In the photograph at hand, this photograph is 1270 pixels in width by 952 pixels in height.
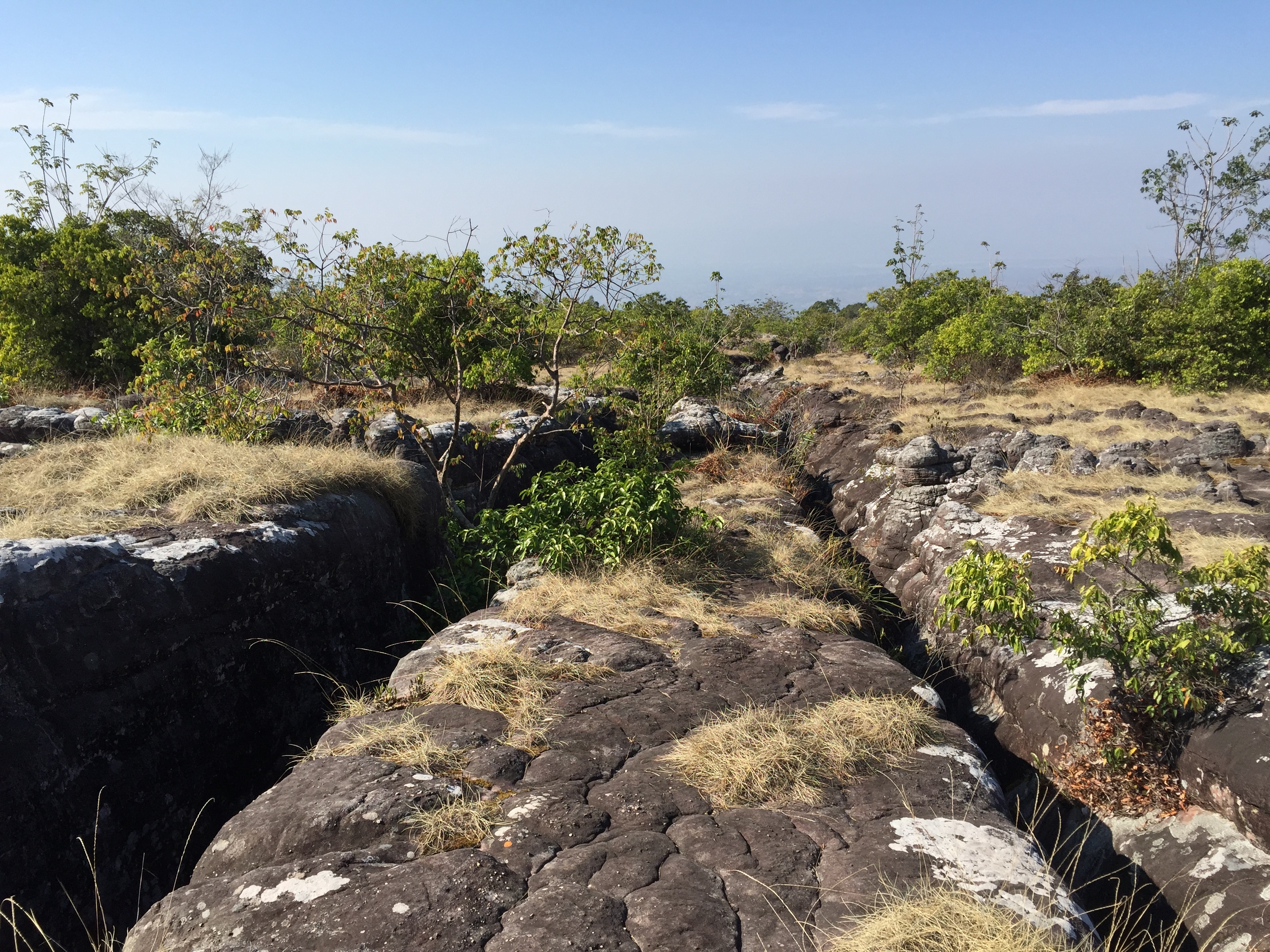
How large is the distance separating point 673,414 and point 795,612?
7933 millimetres

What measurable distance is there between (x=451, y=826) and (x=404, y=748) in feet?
2.66

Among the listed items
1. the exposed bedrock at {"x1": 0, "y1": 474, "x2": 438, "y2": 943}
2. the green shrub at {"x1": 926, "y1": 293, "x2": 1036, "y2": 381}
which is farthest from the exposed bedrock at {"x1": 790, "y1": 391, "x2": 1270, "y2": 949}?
the green shrub at {"x1": 926, "y1": 293, "x2": 1036, "y2": 381}

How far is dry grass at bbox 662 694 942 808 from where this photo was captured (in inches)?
161

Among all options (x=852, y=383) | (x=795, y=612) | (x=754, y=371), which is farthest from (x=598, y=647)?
(x=754, y=371)

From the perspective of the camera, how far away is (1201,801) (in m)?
4.81

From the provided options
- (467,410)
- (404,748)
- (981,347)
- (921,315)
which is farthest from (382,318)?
(921,315)

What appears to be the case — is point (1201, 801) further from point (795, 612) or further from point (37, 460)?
point (37, 460)

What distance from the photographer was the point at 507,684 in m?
5.17

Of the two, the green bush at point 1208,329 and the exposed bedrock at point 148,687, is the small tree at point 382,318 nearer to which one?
the exposed bedrock at point 148,687

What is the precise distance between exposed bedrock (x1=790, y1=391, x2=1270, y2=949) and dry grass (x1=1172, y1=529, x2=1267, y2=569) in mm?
273

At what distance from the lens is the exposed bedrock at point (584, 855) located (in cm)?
305

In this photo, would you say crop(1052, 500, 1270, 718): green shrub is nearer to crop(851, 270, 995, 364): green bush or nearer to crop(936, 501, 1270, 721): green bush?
crop(936, 501, 1270, 721): green bush

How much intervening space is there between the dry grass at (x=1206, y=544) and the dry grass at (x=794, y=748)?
14.4 feet

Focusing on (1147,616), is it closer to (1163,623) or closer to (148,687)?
(1163,623)
